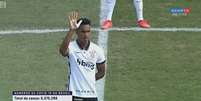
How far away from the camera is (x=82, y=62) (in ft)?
26.7

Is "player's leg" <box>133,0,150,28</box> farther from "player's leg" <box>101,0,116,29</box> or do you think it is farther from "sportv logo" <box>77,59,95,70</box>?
"sportv logo" <box>77,59,95,70</box>

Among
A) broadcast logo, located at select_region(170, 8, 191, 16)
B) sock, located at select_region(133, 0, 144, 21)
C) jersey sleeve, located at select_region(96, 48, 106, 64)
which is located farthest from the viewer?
broadcast logo, located at select_region(170, 8, 191, 16)

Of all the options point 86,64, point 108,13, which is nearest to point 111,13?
point 108,13

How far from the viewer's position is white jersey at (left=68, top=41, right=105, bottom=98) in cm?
809

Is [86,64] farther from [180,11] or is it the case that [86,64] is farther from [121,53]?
[180,11]

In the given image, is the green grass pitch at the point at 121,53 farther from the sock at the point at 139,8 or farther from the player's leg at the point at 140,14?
the sock at the point at 139,8

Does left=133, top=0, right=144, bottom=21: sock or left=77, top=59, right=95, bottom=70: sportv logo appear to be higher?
→ left=133, top=0, right=144, bottom=21: sock

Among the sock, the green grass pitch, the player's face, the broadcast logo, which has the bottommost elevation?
the green grass pitch

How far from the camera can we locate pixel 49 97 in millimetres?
7645

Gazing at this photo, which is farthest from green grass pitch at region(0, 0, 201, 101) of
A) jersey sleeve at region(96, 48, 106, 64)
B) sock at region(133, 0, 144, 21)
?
jersey sleeve at region(96, 48, 106, 64)

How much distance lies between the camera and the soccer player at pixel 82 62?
808cm

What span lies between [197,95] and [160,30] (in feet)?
10.1

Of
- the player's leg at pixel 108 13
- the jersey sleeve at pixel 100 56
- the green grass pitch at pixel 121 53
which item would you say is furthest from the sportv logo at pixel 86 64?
the player's leg at pixel 108 13

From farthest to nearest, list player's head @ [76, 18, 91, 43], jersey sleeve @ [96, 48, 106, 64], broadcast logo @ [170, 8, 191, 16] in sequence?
1. broadcast logo @ [170, 8, 191, 16]
2. jersey sleeve @ [96, 48, 106, 64]
3. player's head @ [76, 18, 91, 43]
